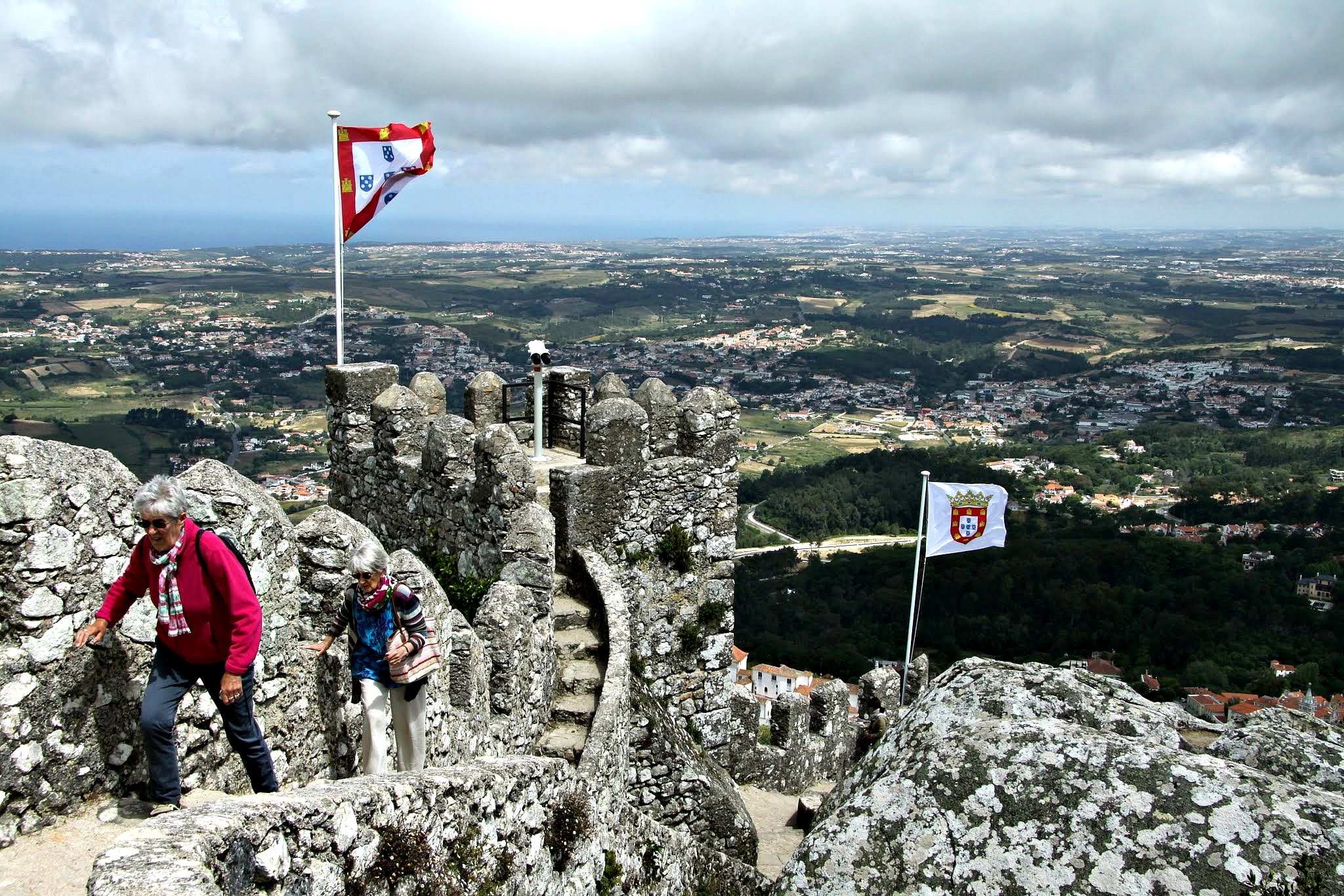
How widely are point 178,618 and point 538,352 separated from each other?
5946 mm

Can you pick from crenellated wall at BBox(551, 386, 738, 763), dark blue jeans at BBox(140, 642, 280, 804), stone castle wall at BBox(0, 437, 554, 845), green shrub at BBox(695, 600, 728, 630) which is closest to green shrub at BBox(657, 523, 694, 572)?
A: crenellated wall at BBox(551, 386, 738, 763)

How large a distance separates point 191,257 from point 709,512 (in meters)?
134

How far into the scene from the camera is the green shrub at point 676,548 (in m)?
10.6

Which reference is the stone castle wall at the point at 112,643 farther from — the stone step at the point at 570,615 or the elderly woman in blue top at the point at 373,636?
the stone step at the point at 570,615

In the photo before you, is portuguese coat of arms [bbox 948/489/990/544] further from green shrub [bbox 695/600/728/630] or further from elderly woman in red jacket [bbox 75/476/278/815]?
elderly woman in red jacket [bbox 75/476/278/815]

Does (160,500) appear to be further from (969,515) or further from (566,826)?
(969,515)

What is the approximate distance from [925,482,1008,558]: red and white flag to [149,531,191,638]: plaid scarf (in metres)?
12.6

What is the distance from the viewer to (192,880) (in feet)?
8.75

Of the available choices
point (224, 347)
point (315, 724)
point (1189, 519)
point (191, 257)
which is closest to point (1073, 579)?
point (1189, 519)

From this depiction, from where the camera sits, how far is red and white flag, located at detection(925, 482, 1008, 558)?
15.3 metres

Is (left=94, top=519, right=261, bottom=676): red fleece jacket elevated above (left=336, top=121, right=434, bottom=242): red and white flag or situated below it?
below

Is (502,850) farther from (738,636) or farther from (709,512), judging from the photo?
(738,636)

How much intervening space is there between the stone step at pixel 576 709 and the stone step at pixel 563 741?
0.16 ft

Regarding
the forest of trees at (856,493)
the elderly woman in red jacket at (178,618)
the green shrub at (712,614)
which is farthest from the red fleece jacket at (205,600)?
the forest of trees at (856,493)
